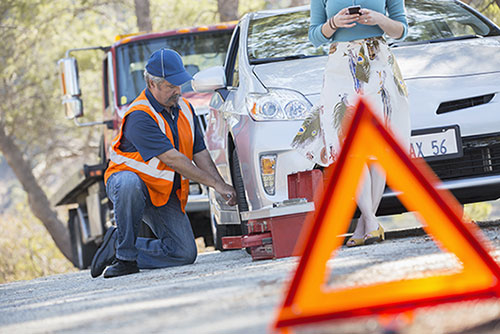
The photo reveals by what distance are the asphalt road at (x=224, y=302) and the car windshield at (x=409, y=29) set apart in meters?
1.65

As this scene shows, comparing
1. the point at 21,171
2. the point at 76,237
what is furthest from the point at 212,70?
the point at 21,171

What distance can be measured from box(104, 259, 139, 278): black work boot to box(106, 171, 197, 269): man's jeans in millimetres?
36

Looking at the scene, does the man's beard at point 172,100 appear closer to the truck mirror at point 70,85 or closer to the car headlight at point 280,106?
the car headlight at point 280,106

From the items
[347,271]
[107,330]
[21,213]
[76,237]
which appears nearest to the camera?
[107,330]

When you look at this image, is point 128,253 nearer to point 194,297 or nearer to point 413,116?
point 413,116

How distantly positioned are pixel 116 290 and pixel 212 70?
2.38 metres

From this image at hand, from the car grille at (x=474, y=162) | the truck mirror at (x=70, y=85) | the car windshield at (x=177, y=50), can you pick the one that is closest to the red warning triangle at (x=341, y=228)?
the car grille at (x=474, y=162)

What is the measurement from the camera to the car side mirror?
253 inches

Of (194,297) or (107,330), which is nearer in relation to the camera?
(107,330)

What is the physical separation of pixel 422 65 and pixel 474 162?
2.43 feet

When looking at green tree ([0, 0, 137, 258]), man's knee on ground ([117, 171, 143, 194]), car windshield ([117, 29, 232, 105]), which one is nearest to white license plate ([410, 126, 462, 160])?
man's knee on ground ([117, 171, 143, 194])

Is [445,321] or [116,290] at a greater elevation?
[445,321]

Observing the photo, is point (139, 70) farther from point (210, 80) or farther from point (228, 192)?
point (228, 192)

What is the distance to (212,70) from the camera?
6.53m
